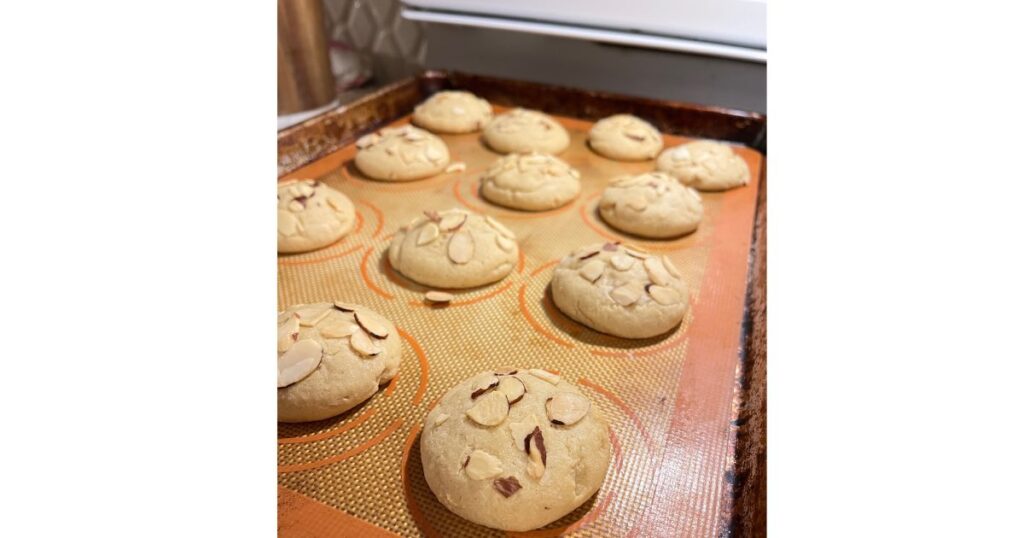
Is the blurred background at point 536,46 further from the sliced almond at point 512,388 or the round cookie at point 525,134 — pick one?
the sliced almond at point 512,388

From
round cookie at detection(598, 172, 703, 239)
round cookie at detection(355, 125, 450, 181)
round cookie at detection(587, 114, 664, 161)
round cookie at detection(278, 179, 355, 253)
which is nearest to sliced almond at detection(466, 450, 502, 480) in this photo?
round cookie at detection(278, 179, 355, 253)

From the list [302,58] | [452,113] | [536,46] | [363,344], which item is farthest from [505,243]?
[536,46]

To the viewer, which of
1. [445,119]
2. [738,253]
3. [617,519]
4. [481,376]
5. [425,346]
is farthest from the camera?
[445,119]

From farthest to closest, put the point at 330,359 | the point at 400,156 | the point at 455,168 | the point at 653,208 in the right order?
the point at 455,168 → the point at 400,156 → the point at 653,208 → the point at 330,359

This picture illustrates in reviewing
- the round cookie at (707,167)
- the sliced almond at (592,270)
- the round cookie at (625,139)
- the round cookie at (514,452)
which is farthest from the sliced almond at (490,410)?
the round cookie at (625,139)

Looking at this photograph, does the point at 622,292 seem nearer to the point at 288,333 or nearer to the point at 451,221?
the point at 451,221
